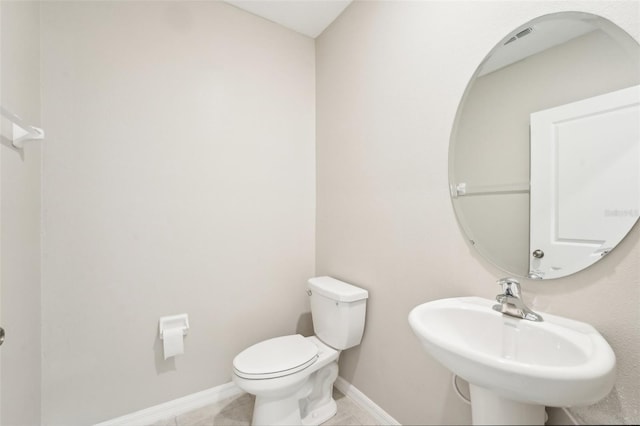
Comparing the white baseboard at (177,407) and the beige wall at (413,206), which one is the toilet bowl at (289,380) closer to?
the beige wall at (413,206)

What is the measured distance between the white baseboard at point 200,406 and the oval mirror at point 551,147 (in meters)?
1.07

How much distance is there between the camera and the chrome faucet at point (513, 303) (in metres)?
0.83

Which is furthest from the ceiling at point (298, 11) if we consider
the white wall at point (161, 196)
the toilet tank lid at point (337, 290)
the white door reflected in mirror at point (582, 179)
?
the toilet tank lid at point (337, 290)

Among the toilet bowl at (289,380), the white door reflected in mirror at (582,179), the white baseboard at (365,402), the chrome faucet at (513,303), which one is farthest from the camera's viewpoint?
the white baseboard at (365,402)

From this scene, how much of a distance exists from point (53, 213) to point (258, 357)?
119 cm

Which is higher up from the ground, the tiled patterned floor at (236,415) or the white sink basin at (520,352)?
the white sink basin at (520,352)

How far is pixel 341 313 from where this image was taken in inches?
57.2

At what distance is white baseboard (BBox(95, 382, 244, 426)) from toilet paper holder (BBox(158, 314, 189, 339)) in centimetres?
39

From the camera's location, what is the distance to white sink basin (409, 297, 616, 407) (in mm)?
506

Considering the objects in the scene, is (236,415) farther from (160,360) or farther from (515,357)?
(515,357)

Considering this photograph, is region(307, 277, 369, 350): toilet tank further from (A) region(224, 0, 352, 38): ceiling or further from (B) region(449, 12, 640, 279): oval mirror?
(A) region(224, 0, 352, 38): ceiling

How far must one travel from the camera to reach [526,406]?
1.38 feet

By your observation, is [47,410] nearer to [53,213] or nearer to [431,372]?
[53,213]

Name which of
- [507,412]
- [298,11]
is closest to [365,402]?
[507,412]
